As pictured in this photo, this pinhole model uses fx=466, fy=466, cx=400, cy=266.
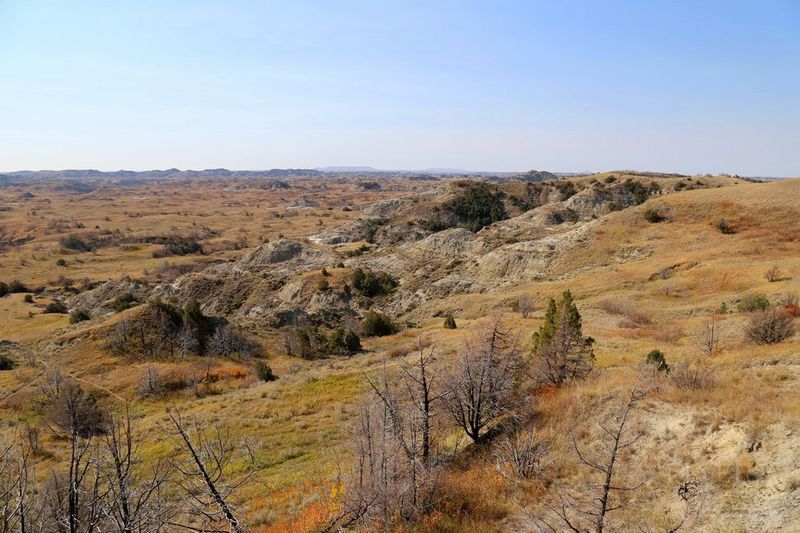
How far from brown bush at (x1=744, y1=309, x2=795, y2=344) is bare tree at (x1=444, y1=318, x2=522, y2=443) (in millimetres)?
12214

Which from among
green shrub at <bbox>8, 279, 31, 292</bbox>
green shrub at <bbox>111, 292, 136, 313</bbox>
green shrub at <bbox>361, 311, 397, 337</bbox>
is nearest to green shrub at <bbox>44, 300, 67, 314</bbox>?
green shrub at <bbox>111, 292, 136, 313</bbox>

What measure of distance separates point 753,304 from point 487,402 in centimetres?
2260

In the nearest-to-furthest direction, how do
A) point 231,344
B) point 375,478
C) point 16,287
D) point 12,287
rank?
1. point 375,478
2. point 231,344
3. point 12,287
4. point 16,287

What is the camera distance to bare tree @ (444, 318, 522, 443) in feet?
40.3

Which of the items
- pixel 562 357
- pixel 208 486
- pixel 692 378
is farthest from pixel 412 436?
pixel 692 378

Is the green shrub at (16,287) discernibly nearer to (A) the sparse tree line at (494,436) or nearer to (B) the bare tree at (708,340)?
(A) the sparse tree line at (494,436)

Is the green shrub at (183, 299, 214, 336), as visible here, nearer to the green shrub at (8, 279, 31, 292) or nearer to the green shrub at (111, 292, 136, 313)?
the green shrub at (111, 292, 136, 313)

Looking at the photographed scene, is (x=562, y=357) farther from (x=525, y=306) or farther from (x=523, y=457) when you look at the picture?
(x=525, y=306)

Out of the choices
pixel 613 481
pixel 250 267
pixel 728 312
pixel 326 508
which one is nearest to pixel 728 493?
pixel 613 481

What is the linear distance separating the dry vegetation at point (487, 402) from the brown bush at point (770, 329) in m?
0.08

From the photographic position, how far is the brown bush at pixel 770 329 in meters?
18.1

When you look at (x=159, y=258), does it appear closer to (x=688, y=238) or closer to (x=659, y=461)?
(x=688, y=238)

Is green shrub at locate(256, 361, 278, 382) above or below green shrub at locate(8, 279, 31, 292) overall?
above

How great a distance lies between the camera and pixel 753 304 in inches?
1041
